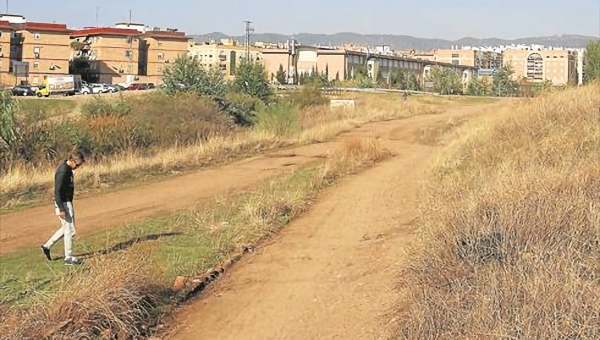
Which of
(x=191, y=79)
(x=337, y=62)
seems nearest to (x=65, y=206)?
(x=191, y=79)

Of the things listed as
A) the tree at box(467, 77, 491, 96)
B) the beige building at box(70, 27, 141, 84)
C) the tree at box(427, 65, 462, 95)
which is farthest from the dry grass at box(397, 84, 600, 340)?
the beige building at box(70, 27, 141, 84)

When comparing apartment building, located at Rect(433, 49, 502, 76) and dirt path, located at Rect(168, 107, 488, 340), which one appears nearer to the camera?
dirt path, located at Rect(168, 107, 488, 340)

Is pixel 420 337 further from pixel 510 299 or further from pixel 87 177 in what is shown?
pixel 87 177

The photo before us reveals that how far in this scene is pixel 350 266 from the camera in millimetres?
10602

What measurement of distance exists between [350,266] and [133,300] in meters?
3.67

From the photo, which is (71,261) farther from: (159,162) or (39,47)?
(39,47)

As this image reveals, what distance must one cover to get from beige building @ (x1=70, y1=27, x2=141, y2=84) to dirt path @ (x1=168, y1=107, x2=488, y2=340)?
4246 inches

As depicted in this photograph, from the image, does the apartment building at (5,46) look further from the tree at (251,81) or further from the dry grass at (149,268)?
the dry grass at (149,268)

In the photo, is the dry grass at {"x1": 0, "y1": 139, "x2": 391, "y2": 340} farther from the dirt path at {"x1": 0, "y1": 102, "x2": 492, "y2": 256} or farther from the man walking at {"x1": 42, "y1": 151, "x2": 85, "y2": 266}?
the dirt path at {"x1": 0, "y1": 102, "x2": 492, "y2": 256}

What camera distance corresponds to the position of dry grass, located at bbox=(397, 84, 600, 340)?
A: 5.58 meters

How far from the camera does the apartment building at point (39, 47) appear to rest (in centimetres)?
11050

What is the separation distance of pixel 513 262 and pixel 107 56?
388 ft

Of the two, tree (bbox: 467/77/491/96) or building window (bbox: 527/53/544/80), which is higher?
building window (bbox: 527/53/544/80)

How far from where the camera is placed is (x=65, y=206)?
1113cm
